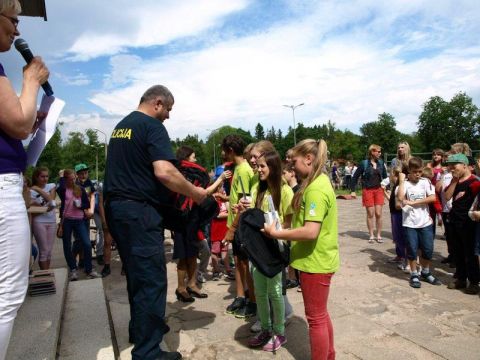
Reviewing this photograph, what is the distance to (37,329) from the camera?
3.37 metres

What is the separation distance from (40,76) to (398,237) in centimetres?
563

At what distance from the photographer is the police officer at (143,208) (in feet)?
8.97

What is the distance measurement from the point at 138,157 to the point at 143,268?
80cm

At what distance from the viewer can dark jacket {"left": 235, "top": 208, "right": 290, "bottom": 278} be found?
310cm

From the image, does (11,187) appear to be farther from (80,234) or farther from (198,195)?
(80,234)

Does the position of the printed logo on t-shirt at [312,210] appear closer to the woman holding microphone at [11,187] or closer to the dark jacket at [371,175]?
the woman holding microphone at [11,187]

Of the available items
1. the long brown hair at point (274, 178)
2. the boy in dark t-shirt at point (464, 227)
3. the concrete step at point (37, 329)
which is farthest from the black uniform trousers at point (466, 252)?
the concrete step at point (37, 329)

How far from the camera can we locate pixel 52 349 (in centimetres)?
302

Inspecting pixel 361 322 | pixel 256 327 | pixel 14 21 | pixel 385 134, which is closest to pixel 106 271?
pixel 256 327

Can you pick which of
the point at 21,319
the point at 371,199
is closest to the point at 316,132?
the point at 371,199

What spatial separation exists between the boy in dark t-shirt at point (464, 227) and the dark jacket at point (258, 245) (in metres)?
3.09

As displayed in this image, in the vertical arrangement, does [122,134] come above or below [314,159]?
above

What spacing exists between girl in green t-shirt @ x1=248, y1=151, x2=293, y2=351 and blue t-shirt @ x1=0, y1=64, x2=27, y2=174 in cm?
199

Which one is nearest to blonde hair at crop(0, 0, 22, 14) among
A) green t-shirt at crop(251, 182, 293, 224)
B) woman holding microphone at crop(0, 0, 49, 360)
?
woman holding microphone at crop(0, 0, 49, 360)
